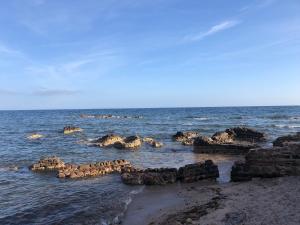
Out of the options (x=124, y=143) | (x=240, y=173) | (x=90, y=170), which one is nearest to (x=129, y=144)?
(x=124, y=143)

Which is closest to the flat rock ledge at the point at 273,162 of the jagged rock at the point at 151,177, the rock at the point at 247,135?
the jagged rock at the point at 151,177

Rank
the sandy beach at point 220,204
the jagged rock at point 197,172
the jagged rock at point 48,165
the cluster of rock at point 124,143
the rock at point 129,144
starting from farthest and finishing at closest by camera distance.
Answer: the cluster of rock at point 124,143 < the rock at point 129,144 < the jagged rock at point 48,165 < the jagged rock at point 197,172 < the sandy beach at point 220,204

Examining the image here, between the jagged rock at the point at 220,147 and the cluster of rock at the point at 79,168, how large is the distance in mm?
10253

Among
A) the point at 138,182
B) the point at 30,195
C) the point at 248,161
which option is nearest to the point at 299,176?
the point at 248,161

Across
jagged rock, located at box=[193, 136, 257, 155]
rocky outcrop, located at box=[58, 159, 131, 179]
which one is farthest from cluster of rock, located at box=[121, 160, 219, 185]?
jagged rock, located at box=[193, 136, 257, 155]

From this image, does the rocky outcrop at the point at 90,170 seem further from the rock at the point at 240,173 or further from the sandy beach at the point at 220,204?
the rock at the point at 240,173

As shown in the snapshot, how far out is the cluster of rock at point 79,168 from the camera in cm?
2409

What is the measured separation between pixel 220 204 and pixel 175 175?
19.3ft

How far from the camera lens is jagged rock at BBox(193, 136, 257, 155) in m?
32.7

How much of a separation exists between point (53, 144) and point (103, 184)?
22.8 m

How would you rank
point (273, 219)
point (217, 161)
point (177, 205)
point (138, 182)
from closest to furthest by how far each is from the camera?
point (273, 219), point (177, 205), point (138, 182), point (217, 161)

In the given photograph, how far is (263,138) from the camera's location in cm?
4219

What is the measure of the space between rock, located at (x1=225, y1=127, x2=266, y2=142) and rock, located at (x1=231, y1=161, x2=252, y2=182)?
2216 centimetres

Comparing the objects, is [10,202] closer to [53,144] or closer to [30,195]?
[30,195]
